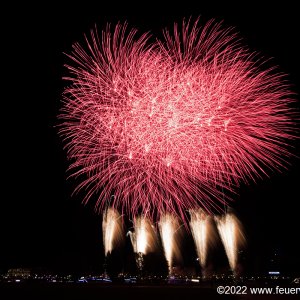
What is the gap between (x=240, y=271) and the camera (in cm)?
5322

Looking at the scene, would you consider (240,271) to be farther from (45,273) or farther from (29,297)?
(29,297)

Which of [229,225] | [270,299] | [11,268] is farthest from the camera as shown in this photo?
[11,268]

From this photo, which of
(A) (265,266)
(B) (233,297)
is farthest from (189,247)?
(B) (233,297)

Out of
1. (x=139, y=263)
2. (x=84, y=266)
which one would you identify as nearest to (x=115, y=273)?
(x=139, y=263)

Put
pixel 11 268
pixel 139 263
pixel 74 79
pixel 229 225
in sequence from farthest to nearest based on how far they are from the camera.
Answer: pixel 11 268, pixel 139 263, pixel 229 225, pixel 74 79

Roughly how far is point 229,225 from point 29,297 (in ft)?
69.2

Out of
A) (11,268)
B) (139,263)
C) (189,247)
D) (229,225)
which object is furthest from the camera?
(189,247)

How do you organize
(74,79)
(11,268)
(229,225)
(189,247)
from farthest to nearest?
(189,247), (11,268), (229,225), (74,79)

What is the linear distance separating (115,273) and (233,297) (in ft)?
102

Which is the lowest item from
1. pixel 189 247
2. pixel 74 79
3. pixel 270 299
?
pixel 270 299

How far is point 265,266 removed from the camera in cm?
5900

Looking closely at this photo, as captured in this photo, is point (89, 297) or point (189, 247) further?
point (189, 247)

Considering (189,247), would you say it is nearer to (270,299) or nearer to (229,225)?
(229,225)

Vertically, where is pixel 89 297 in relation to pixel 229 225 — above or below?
below
